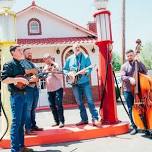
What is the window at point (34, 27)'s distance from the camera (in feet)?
69.8

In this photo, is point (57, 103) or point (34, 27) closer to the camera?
point (57, 103)

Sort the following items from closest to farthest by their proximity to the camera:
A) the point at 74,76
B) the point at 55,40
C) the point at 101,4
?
the point at 74,76
the point at 101,4
the point at 55,40

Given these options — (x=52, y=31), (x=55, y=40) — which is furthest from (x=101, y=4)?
(x=52, y=31)

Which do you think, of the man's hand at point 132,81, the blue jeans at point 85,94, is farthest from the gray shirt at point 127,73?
the blue jeans at point 85,94

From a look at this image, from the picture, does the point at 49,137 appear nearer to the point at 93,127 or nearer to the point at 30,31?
the point at 93,127

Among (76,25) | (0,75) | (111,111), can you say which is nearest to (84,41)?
(76,25)

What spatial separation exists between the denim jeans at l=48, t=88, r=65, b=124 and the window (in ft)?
43.3

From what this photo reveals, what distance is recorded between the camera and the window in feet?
69.8

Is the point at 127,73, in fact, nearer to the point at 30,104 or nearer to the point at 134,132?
the point at 134,132

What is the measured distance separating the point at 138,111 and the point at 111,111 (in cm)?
101

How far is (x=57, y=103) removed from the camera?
27.4 ft

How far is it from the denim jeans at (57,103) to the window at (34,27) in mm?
13189

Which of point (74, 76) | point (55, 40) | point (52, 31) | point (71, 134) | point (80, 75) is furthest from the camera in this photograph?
point (52, 31)

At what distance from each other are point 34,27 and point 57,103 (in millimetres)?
13480
